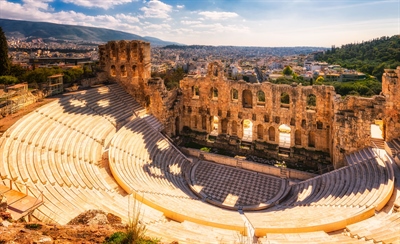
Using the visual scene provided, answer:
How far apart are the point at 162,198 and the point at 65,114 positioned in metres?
12.4

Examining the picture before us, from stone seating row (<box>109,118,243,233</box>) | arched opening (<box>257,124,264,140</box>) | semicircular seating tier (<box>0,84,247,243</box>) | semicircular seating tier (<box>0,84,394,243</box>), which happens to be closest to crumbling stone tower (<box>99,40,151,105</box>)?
stone seating row (<box>109,118,243,233</box>)

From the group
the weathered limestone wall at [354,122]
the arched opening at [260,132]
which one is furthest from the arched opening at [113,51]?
the weathered limestone wall at [354,122]

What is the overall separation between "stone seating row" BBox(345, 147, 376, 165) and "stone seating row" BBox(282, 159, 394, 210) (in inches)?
29.4

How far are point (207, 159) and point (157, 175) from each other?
757cm

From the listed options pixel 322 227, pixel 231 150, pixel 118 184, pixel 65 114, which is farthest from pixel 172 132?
pixel 322 227

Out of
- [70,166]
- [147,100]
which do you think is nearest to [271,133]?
[147,100]

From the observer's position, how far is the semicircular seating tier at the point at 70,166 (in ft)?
41.2

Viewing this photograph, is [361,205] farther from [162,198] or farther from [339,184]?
[162,198]

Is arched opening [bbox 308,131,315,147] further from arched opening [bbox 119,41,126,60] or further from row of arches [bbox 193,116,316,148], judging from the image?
arched opening [bbox 119,41,126,60]

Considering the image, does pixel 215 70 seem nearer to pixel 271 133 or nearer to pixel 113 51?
pixel 271 133

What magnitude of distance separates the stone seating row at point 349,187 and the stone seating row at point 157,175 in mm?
6004

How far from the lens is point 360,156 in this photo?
2200 cm

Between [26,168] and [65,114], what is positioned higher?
[65,114]

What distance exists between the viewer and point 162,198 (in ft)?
57.3
